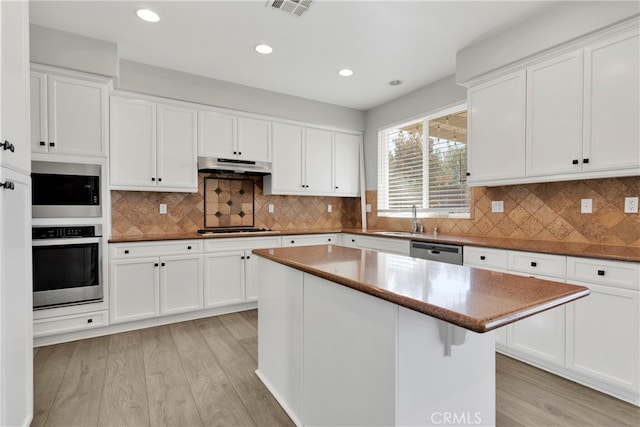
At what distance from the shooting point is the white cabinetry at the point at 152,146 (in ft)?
10.4

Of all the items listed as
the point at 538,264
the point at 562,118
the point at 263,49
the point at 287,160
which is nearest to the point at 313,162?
the point at 287,160

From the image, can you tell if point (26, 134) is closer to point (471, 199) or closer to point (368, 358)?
point (368, 358)

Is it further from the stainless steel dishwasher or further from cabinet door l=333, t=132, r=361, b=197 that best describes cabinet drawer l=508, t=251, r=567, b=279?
cabinet door l=333, t=132, r=361, b=197

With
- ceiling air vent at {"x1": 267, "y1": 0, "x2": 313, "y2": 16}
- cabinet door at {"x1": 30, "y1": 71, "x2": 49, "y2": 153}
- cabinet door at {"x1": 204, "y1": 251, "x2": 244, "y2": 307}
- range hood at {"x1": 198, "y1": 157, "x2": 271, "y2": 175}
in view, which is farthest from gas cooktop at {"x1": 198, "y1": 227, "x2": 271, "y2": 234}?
ceiling air vent at {"x1": 267, "y1": 0, "x2": 313, "y2": 16}

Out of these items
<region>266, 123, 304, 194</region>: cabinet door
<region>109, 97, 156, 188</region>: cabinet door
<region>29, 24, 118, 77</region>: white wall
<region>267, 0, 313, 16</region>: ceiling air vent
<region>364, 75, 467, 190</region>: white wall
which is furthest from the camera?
<region>266, 123, 304, 194</region>: cabinet door

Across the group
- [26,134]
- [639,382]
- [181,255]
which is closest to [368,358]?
[639,382]

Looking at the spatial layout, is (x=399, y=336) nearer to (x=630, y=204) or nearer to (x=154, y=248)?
(x=630, y=204)

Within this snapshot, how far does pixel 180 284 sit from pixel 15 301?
180 centimetres

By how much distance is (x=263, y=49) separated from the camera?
2982 mm

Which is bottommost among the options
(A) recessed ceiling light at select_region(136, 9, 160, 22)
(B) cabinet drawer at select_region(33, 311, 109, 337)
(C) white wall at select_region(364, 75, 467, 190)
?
(B) cabinet drawer at select_region(33, 311, 109, 337)

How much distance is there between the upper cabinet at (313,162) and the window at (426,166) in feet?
1.51

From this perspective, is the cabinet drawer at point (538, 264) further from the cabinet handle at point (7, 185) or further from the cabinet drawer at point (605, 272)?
the cabinet handle at point (7, 185)

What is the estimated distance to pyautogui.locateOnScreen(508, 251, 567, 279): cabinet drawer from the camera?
2166 mm

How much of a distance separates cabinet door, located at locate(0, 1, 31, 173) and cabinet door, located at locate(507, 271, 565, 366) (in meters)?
3.11
